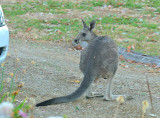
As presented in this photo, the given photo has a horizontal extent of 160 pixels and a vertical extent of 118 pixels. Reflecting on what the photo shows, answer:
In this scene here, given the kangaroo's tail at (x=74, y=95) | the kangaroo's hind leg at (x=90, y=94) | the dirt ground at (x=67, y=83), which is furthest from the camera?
the kangaroo's hind leg at (x=90, y=94)

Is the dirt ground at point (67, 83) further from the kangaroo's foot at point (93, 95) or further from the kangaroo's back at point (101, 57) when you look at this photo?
the kangaroo's back at point (101, 57)

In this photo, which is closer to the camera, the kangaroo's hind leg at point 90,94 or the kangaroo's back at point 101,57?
the kangaroo's back at point 101,57

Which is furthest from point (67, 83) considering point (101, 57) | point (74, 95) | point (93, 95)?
point (74, 95)

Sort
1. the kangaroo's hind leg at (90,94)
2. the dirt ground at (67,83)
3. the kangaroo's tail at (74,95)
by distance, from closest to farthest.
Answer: the kangaroo's tail at (74,95) < the dirt ground at (67,83) < the kangaroo's hind leg at (90,94)

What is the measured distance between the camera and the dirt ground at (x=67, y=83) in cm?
434

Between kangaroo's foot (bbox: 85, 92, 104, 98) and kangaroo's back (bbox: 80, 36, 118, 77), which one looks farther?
kangaroo's foot (bbox: 85, 92, 104, 98)

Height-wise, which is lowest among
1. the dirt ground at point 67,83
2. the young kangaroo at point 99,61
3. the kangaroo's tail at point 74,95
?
the dirt ground at point 67,83

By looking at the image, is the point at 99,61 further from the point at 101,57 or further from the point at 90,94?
the point at 90,94

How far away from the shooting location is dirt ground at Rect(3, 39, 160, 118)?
4336mm

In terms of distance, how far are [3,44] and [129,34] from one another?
5145 mm

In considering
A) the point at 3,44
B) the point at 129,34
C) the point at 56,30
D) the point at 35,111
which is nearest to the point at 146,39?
the point at 129,34

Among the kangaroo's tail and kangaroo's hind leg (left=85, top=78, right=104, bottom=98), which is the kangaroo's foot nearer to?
kangaroo's hind leg (left=85, top=78, right=104, bottom=98)

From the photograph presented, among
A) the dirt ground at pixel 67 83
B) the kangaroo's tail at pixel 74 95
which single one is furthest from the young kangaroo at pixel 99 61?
the dirt ground at pixel 67 83

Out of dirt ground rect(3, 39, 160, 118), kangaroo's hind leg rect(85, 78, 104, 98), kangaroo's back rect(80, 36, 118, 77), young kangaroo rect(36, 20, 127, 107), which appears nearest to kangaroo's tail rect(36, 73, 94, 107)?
young kangaroo rect(36, 20, 127, 107)
